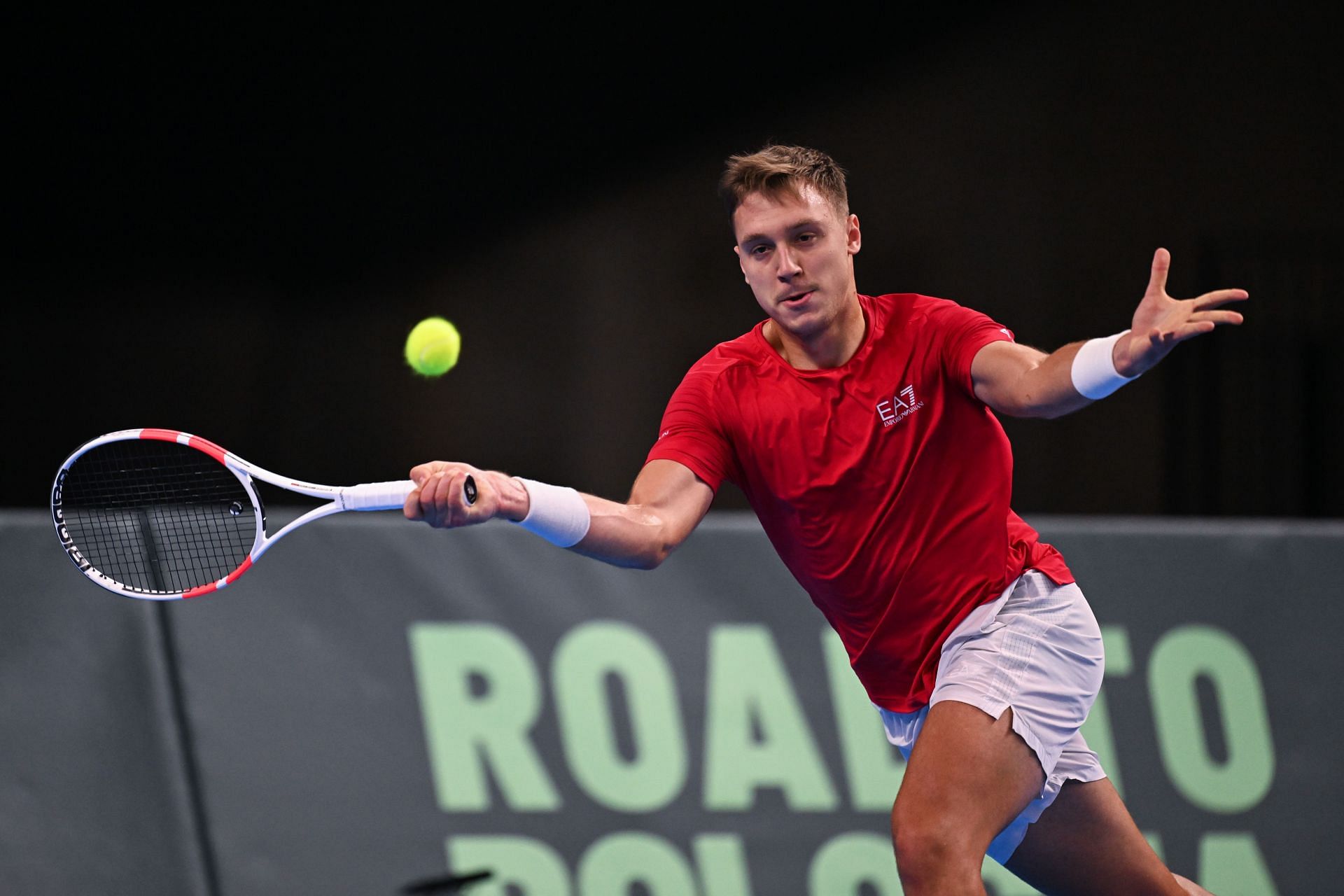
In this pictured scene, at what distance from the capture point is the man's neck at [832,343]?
10.5 feet

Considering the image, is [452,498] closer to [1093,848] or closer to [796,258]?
[796,258]

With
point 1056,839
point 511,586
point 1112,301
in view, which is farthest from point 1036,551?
point 1112,301

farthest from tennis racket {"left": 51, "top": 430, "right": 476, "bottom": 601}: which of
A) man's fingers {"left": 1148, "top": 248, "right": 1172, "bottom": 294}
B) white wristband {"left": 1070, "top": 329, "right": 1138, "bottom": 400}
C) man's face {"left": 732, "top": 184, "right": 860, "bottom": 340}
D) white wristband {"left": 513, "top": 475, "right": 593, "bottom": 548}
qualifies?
man's fingers {"left": 1148, "top": 248, "right": 1172, "bottom": 294}

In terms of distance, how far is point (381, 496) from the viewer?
274 centimetres

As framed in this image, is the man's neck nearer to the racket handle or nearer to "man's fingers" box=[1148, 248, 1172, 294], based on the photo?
"man's fingers" box=[1148, 248, 1172, 294]

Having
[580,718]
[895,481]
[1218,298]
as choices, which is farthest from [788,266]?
[580,718]

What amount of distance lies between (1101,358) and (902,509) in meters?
0.60

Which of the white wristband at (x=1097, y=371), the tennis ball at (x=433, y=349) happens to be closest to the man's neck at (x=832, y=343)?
the white wristband at (x=1097, y=371)

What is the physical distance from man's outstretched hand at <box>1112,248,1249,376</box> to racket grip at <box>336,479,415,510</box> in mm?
1337

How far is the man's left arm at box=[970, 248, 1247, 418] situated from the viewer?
2.57 metres

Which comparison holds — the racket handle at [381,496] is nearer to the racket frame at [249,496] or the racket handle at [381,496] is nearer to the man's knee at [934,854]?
the racket frame at [249,496]

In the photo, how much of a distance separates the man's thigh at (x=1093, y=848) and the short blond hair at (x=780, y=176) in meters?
1.39

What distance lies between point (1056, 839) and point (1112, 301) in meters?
5.23

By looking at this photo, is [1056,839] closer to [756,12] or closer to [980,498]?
[980,498]
